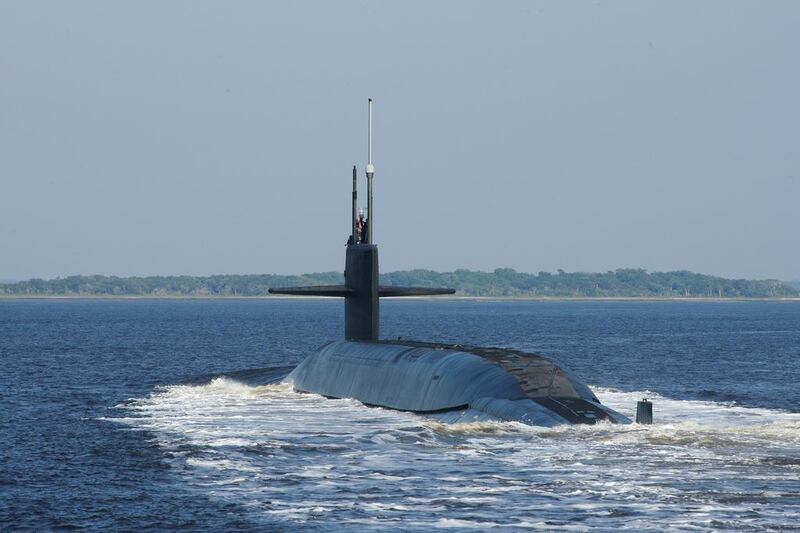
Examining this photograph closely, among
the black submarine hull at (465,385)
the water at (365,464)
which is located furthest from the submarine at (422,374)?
the water at (365,464)

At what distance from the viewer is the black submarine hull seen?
33188mm

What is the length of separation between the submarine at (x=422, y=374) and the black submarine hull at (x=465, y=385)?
0.09ft

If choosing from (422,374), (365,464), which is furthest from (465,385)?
(365,464)

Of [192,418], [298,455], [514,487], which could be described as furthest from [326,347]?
[514,487]

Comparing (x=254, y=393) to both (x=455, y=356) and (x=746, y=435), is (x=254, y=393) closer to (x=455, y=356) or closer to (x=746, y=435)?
(x=455, y=356)

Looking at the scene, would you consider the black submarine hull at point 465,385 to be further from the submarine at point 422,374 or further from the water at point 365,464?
the water at point 365,464

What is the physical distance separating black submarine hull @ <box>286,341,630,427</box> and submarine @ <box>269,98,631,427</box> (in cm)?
3

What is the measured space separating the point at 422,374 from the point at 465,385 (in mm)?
2972

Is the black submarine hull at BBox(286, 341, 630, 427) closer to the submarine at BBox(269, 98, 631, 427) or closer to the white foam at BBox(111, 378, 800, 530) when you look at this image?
the submarine at BBox(269, 98, 631, 427)

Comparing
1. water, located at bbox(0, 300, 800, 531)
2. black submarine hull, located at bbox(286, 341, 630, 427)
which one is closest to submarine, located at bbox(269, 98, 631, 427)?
black submarine hull, located at bbox(286, 341, 630, 427)

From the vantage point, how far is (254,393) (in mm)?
47062

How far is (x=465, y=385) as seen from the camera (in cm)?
3581

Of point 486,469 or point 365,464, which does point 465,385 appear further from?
point 486,469

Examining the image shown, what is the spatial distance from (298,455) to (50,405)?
18124mm
